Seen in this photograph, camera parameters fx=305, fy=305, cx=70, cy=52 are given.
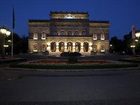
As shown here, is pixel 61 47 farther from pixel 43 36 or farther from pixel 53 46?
pixel 43 36

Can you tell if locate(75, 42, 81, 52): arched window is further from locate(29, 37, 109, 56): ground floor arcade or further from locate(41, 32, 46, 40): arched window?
locate(41, 32, 46, 40): arched window

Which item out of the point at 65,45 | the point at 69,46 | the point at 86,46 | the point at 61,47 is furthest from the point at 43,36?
the point at 86,46

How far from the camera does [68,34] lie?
413 feet

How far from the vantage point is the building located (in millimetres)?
121438

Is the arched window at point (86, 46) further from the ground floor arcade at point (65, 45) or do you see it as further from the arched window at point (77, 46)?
the arched window at point (77, 46)

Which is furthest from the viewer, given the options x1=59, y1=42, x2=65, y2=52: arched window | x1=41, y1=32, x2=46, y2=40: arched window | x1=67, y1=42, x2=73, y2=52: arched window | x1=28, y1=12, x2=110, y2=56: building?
x1=41, y1=32, x2=46, y2=40: arched window

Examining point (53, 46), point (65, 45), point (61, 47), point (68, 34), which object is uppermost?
point (68, 34)

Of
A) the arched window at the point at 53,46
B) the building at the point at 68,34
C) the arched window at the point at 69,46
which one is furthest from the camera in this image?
the arched window at the point at 69,46

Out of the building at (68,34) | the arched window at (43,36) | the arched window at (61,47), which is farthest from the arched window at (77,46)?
the arched window at (43,36)

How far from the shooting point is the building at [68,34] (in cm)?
12144

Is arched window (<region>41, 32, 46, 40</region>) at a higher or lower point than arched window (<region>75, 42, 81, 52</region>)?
higher

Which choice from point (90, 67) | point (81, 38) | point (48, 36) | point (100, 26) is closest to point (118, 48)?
point (100, 26)

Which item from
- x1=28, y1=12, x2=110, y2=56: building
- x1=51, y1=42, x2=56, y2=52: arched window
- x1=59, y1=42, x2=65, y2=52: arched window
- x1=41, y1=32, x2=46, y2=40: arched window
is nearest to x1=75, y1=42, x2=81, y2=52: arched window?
x1=28, y1=12, x2=110, y2=56: building

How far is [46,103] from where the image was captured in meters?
13.4
